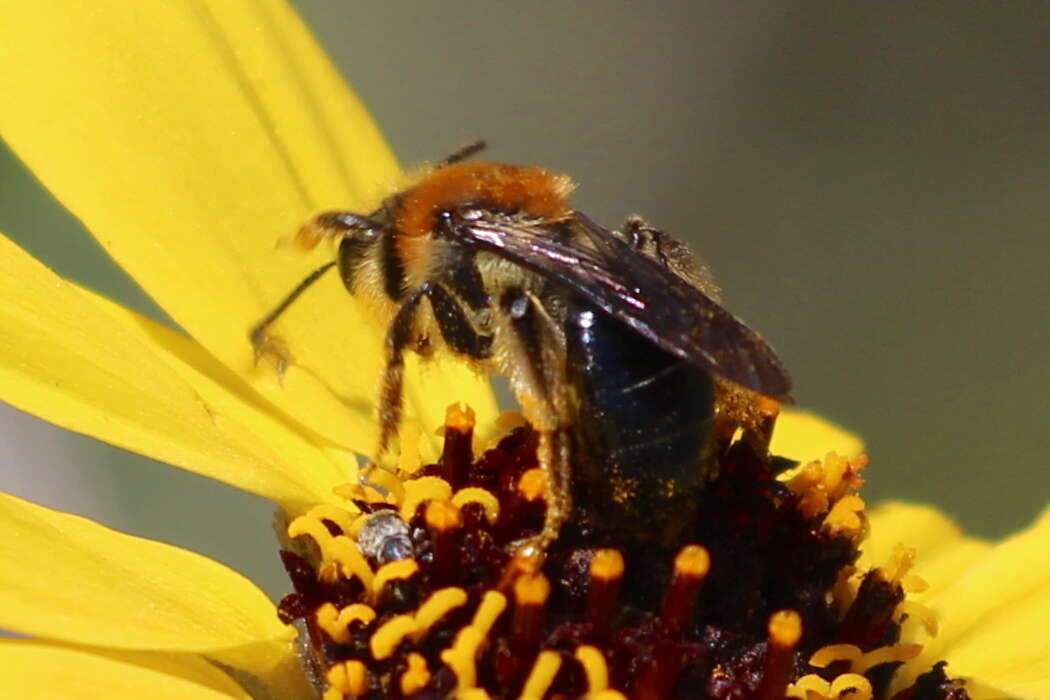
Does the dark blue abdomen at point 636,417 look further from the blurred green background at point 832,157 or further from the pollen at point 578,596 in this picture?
the blurred green background at point 832,157

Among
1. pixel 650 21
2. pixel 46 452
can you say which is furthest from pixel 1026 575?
pixel 650 21

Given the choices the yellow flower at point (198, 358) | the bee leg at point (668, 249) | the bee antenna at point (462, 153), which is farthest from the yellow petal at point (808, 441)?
the bee antenna at point (462, 153)

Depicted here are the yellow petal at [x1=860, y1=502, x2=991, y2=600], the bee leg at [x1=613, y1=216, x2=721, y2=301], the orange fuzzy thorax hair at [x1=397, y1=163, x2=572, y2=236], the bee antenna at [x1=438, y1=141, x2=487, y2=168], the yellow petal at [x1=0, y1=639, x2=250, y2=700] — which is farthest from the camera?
the yellow petal at [x1=860, y1=502, x2=991, y2=600]

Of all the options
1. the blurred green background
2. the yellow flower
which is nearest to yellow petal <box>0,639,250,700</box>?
the yellow flower

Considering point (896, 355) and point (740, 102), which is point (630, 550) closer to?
point (896, 355)

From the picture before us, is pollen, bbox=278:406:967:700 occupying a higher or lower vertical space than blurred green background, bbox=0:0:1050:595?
lower

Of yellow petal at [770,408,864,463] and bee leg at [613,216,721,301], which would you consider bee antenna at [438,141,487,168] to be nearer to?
bee leg at [613,216,721,301]
